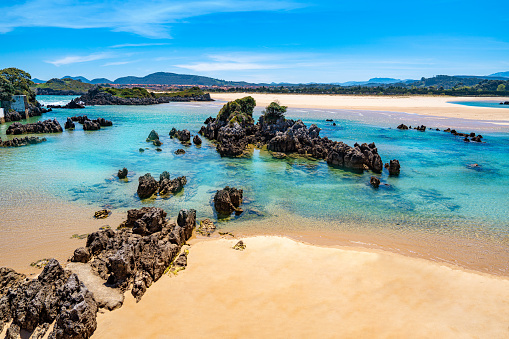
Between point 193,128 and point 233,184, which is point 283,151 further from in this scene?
point 193,128

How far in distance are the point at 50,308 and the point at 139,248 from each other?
360 centimetres

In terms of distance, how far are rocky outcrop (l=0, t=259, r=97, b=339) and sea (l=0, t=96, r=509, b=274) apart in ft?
27.9

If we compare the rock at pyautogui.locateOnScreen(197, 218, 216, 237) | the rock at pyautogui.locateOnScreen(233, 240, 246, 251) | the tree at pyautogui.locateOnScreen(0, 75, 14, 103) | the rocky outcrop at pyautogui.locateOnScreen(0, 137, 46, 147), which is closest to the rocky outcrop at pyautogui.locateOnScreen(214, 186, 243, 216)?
the rock at pyautogui.locateOnScreen(197, 218, 216, 237)

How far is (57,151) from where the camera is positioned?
36.1 metres

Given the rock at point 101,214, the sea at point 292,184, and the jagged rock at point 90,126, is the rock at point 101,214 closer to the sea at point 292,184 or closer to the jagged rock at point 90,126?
the sea at point 292,184

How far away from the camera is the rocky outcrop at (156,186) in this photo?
829 inches

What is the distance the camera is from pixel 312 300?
33.8 ft

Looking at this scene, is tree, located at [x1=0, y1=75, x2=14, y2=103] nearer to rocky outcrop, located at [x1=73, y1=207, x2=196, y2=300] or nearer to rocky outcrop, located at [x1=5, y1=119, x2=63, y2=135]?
rocky outcrop, located at [x1=5, y1=119, x2=63, y2=135]

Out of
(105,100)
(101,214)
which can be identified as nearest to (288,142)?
(101,214)

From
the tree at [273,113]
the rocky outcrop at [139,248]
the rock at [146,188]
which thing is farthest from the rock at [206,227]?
the tree at [273,113]

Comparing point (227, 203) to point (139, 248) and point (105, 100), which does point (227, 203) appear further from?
point (105, 100)

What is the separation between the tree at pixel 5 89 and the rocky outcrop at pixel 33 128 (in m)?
20.9

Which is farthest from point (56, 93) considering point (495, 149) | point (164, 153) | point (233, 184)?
point (495, 149)

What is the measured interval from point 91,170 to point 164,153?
371 inches
